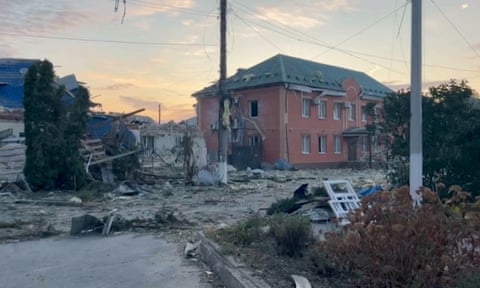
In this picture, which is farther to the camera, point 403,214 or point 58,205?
point 58,205

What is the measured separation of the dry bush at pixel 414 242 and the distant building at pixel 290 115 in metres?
28.4

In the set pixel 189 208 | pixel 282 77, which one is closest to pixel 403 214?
pixel 189 208

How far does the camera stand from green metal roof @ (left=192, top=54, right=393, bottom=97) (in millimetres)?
36469

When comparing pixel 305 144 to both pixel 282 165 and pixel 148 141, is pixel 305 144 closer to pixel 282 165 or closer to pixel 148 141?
pixel 282 165

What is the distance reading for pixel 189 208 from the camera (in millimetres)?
14055

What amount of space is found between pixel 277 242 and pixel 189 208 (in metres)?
7.89

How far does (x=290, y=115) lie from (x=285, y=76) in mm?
3048

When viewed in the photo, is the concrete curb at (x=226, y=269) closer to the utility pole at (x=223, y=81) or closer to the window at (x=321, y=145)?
the utility pole at (x=223, y=81)

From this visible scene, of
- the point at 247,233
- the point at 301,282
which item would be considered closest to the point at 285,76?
the point at 247,233

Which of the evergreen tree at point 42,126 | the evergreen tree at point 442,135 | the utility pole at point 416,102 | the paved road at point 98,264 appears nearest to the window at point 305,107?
the evergreen tree at point 42,126

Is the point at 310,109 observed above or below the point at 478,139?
above

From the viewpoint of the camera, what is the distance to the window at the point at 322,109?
39156 millimetres

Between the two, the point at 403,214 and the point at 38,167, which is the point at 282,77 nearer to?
the point at 38,167

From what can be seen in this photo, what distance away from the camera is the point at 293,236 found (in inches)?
248
